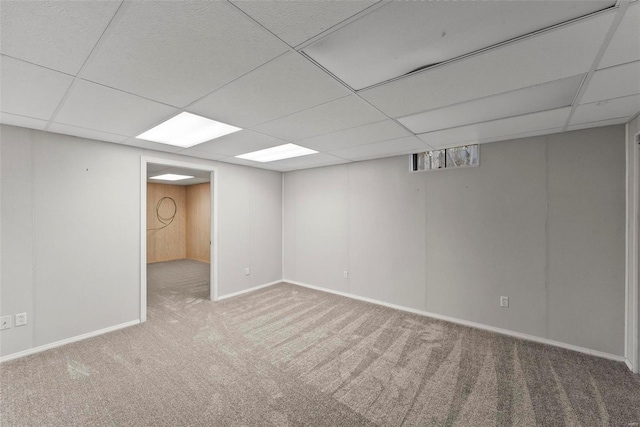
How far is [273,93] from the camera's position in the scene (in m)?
1.89

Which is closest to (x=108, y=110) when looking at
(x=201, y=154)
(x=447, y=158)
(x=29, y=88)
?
(x=29, y=88)

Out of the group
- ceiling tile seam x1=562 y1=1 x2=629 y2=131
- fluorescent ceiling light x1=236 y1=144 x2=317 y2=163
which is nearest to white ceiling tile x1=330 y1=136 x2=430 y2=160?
fluorescent ceiling light x1=236 y1=144 x2=317 y2=163

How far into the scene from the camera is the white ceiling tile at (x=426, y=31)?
111 cm

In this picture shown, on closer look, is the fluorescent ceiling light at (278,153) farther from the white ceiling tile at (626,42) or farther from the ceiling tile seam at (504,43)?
the white ceiling tile at (626,42)

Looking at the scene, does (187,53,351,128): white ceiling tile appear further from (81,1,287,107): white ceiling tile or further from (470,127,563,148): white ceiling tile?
(470,127,563,148): white ceiling tile

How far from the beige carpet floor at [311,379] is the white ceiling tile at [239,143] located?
7.81ft

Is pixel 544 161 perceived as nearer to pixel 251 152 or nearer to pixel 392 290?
pixel 392 290

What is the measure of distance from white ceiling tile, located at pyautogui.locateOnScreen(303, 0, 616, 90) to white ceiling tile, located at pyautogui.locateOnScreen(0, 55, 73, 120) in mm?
1704

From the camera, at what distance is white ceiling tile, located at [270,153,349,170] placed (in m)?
4.06

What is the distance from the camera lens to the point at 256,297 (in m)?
4.46

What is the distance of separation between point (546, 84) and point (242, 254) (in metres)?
4.57

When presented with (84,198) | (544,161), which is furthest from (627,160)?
(84,198)

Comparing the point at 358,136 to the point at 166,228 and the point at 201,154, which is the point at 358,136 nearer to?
the point at 201,154

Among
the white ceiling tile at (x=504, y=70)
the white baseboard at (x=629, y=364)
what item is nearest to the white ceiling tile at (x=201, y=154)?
the white ceiling tile at (x=504, y=70)
